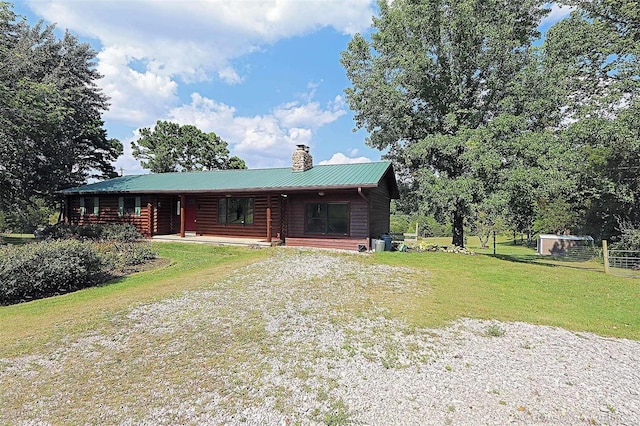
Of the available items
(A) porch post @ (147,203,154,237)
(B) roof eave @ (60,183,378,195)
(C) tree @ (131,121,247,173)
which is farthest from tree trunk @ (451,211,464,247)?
(C) tree @ (131,121,247,173)

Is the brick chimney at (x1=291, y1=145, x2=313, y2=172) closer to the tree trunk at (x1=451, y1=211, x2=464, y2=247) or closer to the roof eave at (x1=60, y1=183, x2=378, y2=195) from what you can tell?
the roof eave at (x1=60, y1=183, x2=378, y2=195)

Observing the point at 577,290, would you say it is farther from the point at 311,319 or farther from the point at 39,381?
the point at 39,381

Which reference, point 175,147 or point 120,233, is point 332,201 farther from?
point 175,147

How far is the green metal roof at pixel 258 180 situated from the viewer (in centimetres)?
1323

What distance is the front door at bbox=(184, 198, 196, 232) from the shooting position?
57.9 ft

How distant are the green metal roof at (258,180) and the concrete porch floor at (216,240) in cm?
236

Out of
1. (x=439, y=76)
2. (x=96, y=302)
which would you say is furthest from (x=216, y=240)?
(x=439, y=76)

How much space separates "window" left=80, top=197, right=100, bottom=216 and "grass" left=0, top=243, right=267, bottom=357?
975cm

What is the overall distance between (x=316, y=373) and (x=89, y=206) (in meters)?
20.2

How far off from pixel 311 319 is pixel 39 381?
3.65 m

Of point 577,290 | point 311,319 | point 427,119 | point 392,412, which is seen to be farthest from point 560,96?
point 392,412

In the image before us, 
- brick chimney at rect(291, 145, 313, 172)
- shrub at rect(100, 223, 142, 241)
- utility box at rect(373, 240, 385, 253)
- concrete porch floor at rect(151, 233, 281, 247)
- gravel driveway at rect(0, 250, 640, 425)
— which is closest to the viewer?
gravel driveway at rect(0, 250, 640, 425)

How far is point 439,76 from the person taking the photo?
1727 centimetres

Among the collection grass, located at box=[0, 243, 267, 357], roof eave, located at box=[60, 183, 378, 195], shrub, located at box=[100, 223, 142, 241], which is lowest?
grass, located at box=[0, 243, 267, 357]
